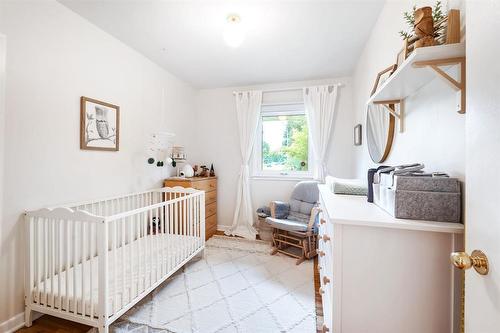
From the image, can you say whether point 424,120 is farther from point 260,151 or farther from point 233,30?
point 260,151

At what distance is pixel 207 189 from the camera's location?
344 cm

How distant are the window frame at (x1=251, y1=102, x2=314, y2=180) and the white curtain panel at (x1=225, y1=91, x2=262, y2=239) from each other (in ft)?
0.43

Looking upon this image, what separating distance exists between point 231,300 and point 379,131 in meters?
1.92

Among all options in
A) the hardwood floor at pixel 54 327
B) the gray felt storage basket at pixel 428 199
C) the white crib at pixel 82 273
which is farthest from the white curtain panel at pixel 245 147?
the gray felt storage basket at pixel 428 199

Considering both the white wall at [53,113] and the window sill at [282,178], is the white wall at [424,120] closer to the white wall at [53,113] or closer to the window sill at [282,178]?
the window sill at [282,178]

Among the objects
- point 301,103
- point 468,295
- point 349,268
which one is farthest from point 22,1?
point 301,103

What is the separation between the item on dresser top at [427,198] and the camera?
2.83ft

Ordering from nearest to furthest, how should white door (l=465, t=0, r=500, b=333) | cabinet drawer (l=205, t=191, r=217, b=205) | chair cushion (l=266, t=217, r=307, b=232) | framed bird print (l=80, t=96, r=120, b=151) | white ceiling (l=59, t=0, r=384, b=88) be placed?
white door (l=465, t=0, r=500, b=333), white ceiling (l=59, t=0, r=384, b=88), framed bird print (l=80, t=96, r=120, b=151), chair cushion (l=266, t=217, r=307, b=232), cabinet drawer (l=205, t=191, r=217, b=205)

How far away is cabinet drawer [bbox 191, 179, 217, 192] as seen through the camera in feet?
10.3

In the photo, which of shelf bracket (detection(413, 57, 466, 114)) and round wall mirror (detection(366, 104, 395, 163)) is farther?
round wall mirror (detection(366, 104, 395, 163))

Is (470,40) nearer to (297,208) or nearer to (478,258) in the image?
(478,258)

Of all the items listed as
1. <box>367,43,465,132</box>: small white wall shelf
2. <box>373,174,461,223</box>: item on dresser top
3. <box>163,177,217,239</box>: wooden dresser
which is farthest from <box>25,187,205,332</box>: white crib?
<box>367,43,465,132</box>: small white wall shelf

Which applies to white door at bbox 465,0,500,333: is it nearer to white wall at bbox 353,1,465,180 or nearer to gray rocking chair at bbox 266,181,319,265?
white wall at bbox 353,1,465,180

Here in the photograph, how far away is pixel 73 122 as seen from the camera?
194cm
